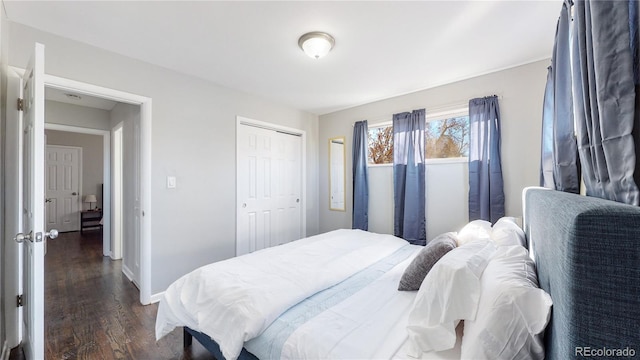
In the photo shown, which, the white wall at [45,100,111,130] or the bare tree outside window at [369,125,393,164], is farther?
the white wall at [45,100,111,130]

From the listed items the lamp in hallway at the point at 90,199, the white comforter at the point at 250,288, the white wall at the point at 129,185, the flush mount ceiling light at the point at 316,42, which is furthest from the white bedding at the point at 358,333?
the lamp in hallway at the point at 90,199

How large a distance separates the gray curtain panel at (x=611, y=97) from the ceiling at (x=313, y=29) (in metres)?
1.28

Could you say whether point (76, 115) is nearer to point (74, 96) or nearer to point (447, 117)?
point (74, 96)

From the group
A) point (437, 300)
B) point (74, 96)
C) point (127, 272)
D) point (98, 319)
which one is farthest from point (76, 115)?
point (437, 300)

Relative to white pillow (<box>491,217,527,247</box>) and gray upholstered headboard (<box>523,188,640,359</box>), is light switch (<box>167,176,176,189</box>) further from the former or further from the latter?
gray upholstered headboard (<box>523,188,640,359</box>)

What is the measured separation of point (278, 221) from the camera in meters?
3.89

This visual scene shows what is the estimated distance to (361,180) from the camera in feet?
12.2

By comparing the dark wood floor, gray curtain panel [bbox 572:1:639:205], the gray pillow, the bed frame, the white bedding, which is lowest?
the dark wood floor

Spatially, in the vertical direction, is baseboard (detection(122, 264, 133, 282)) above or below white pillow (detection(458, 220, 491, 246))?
below

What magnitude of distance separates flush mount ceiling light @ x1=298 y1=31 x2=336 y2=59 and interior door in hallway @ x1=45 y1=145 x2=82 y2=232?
7.01 m

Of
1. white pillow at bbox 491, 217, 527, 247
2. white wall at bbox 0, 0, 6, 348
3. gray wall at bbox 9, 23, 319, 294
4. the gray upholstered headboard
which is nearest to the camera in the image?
the gray upholstered headboard

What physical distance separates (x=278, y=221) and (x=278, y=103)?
1.77m

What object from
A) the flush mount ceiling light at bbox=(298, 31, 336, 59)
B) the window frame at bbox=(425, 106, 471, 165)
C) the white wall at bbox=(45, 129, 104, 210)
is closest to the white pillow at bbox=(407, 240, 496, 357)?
the flush mount ceiling light at bbox=(298, 31, 336, 59)

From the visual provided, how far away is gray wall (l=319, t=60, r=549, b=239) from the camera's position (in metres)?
2.48
